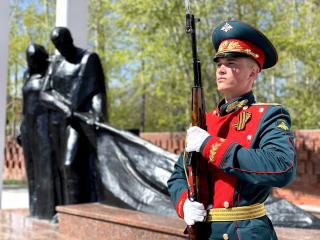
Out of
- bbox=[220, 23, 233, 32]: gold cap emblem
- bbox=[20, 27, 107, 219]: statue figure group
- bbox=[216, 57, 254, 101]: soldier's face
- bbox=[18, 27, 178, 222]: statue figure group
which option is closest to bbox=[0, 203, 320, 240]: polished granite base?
bbox=[18, 27, 178, 222]: statue figure group

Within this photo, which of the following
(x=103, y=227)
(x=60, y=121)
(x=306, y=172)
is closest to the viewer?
(x=103, y=227)

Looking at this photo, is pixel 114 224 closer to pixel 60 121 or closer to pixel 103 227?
pixel 103 227

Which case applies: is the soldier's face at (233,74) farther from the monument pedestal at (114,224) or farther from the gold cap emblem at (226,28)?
the monument pedestal at (114,224)

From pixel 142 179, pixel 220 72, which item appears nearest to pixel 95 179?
pixel 142 179

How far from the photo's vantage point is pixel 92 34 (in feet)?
63.5

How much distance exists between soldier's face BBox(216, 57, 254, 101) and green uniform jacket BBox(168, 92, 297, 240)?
6 cm

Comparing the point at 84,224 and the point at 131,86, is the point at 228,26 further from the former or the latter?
the point at 131,86

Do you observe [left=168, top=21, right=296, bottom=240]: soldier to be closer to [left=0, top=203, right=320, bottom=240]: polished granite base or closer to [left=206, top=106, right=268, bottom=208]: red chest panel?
[left=206, top=106, right=268, bottom=208]: red chest panel

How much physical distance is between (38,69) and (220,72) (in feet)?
14.5

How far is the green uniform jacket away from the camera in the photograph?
138cm

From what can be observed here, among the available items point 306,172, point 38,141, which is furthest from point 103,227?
point 306,172

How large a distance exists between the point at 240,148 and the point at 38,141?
4433 mm

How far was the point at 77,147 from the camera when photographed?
4.86 meters

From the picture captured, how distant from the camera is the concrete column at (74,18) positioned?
6.12 m
